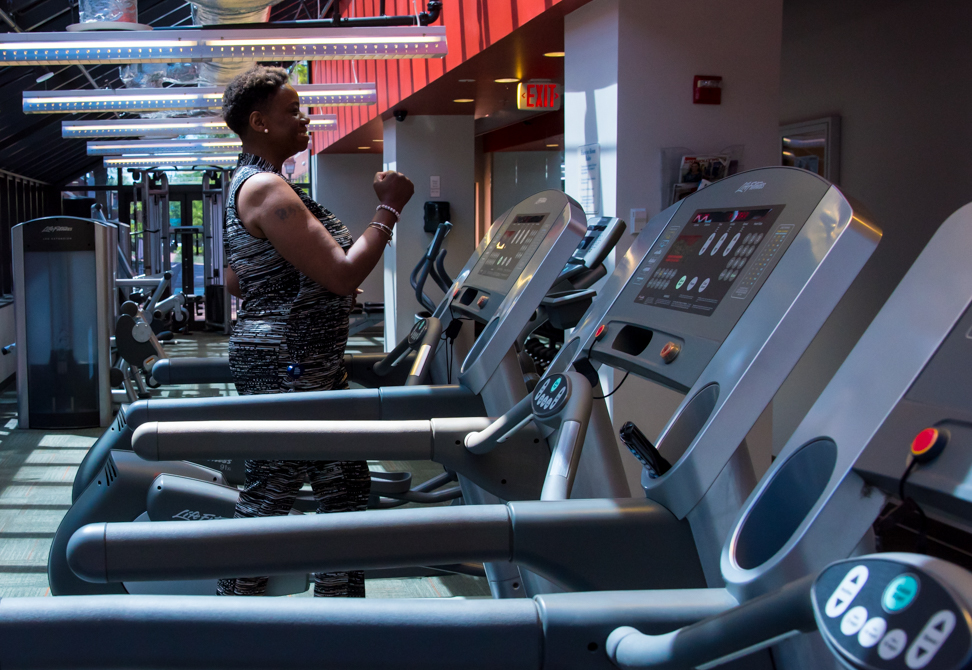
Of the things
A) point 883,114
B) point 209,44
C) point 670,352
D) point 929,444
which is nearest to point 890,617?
point 929,444

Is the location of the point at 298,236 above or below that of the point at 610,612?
above

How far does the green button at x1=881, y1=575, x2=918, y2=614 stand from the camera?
522 mm

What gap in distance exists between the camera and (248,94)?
1.90 meters

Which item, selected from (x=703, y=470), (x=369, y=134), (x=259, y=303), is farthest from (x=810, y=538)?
(x=369, y=134)

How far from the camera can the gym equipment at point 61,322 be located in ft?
18.0

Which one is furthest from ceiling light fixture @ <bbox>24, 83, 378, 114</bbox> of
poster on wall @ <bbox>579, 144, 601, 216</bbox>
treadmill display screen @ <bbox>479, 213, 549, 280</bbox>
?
treadmill display screen @ <bbox>479, 213, 549, 280</bbox>

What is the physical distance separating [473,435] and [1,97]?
866 centimetres

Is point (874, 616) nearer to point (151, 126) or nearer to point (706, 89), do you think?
point (706, 89)

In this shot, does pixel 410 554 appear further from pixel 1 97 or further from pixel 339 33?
pixel 1 97

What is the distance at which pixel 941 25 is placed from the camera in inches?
138

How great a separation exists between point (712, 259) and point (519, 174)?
32.8 feet

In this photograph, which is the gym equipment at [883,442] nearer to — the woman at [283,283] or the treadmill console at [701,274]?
the treadmill console at [701,274]

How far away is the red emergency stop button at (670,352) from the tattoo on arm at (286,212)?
0.88m

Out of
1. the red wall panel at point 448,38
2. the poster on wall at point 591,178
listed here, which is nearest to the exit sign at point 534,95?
the red wall panel at point 448,38
